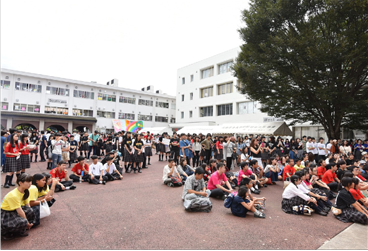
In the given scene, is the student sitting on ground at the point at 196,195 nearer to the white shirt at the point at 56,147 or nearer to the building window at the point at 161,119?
the white shirt at the point at 56,147

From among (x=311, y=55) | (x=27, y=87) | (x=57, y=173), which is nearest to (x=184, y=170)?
(x=57, y=173)

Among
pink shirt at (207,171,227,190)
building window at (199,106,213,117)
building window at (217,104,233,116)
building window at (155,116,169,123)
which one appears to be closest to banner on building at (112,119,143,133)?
building window at (155,116,169,123)

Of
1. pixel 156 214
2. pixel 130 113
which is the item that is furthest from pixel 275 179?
pixel 130 113

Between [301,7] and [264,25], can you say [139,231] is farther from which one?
[301,7]

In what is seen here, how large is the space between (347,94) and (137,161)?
13261mm

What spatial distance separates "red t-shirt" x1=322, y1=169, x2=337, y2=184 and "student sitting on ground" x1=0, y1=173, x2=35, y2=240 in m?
8.79

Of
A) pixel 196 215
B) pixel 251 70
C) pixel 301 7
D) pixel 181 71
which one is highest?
pixel 181 71

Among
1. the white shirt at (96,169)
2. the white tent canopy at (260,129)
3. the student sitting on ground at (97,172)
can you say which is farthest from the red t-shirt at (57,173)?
the white tent canopy at (260,129)

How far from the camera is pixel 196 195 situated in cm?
560

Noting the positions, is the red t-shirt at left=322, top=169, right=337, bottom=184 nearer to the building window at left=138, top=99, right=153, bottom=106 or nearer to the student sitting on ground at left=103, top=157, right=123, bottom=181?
the student sitting on ground at left=103, top=157, right=123, bottom=181

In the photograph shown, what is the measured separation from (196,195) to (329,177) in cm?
525

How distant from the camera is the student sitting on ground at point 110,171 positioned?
827 centimetres

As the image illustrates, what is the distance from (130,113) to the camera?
39750 millimetres

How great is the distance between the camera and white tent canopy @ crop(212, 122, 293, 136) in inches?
713
